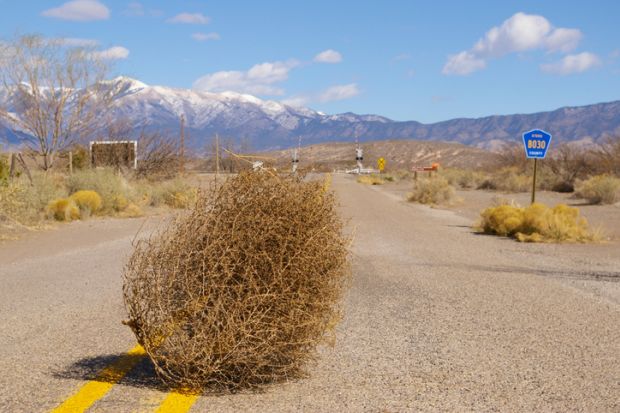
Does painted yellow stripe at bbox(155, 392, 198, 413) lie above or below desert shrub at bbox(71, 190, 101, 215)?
above

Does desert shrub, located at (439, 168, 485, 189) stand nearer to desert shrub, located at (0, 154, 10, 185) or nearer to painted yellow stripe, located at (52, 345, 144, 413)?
desert shrub, located at (0, 154, 10, 185)

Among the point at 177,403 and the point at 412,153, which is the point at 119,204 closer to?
the point at 177,403

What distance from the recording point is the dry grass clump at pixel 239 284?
17.0 ft

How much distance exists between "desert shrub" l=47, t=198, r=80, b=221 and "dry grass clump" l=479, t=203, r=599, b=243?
36.6 ft

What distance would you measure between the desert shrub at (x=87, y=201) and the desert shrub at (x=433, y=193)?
55.0 ft

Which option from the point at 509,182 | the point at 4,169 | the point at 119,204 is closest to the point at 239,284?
the point at 4,169

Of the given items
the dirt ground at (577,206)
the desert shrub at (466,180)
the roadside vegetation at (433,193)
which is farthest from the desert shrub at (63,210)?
the desert shrub at (466,180)

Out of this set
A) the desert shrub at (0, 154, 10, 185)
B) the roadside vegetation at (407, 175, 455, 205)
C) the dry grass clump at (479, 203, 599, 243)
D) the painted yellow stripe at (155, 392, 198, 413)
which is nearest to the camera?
the painted yellow stripe at (155, 392, 198, 413)

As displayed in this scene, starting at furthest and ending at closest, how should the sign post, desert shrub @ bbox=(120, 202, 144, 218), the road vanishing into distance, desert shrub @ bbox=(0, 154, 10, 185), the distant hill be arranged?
the distant hill < desert shrub @ bbox=(120, 202, 144, 218) < the sign post < desert shrub @ bbox=(0, 154, 10, 185) < the road vanishing into distance

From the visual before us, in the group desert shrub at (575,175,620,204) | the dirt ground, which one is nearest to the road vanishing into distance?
the dirt ground

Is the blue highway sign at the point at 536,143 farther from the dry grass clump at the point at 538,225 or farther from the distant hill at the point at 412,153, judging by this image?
the distant hill at the point at 412,153

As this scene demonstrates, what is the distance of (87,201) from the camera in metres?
24.3

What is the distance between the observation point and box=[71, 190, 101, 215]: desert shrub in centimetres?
2414

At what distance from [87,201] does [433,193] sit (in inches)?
697
